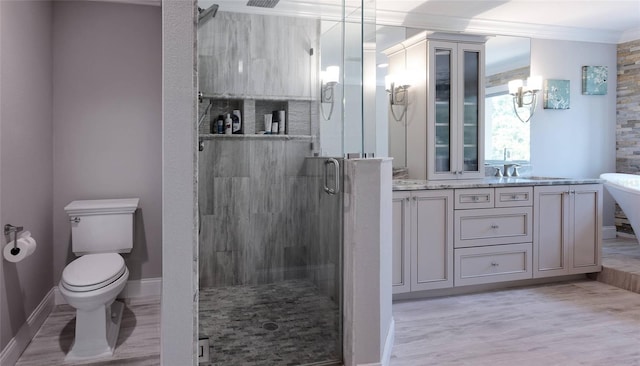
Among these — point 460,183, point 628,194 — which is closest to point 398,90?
point 460,183

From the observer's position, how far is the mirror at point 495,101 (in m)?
3.80

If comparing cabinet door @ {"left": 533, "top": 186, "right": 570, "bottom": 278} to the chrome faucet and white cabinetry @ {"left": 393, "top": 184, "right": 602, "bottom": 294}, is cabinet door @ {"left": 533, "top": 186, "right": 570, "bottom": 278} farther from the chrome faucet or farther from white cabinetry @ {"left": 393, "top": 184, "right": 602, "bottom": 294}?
the chrome faucet

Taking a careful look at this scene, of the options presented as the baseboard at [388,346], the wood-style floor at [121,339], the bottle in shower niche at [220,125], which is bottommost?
the wood-style floor at [121,339]

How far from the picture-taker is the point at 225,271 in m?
2.32

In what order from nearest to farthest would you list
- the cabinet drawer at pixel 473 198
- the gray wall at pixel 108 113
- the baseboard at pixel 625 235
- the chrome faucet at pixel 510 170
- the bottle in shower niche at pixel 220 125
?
the bottle in shower niche at pixel 220 125, the gray wall at pixel 108 113, the cabinet drawer at pixel 473 198, the chrome faucet at pixel 510 170, the baseboard at pixel 625 235

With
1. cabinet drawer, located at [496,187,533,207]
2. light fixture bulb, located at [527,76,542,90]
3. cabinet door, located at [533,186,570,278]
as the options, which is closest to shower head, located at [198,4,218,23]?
cabinet drawer, located at [496,187,533,207]

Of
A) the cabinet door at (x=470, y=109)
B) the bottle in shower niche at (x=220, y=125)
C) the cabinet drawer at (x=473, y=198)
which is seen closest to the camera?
the bottle in shower niche at (x=220, y=125)

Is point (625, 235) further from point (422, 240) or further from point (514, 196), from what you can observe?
point (422, 240)

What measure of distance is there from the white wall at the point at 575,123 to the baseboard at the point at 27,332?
4556mm

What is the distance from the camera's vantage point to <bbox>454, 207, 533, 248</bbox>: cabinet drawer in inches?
135

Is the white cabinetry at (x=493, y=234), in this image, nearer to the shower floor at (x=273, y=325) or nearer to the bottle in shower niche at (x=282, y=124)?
the shower floor at (x=273, y=325)

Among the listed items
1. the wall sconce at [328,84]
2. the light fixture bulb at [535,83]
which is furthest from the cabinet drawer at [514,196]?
the wall sconce at [328,84]

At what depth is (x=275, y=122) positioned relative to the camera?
2473mm

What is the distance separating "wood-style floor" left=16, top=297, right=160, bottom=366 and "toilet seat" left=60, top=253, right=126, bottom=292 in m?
0.45
